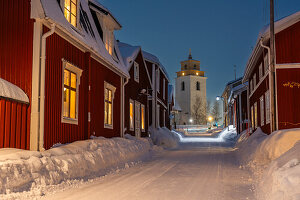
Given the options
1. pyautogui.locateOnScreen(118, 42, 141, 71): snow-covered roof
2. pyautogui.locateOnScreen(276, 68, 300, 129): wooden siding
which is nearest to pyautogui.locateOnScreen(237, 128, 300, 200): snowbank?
pyautogui.locateOnScreen(276, 68, 300, 129): wooden siding

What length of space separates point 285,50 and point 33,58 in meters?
12.3

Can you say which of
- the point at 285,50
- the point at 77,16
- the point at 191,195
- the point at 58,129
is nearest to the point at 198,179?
the point at 191,195

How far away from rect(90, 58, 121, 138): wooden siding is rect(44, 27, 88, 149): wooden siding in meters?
1.44

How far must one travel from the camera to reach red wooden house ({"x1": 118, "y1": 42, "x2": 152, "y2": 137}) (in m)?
19.2

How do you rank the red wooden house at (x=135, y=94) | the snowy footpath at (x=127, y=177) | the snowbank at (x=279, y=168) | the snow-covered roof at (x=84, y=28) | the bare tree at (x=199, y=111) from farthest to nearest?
the bare tree at (x=199, y=111) < the red wooden house at (x=135, y=94) < the snow-covered roof at (x=84, y=28) < the snowy footpath at (x=127, y=177) < the snowbank at (x=279, y=168)

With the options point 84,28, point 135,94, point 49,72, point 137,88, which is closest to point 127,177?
point 49,72

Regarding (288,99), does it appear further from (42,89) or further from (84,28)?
(42,89)

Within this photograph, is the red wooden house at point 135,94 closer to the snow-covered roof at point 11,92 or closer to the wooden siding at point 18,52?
the wooden siding at point 18,52

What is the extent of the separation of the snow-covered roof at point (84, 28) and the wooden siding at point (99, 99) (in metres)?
0.46

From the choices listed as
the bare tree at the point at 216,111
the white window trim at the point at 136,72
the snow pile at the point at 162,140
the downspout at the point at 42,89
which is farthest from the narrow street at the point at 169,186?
the bare tree at the point at 216,111

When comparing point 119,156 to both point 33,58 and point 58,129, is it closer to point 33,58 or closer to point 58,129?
point 58,129

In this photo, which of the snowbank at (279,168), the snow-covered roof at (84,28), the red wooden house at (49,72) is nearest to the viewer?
the snowbank at (279,168)

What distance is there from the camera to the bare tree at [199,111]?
266 ft

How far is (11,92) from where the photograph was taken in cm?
792
